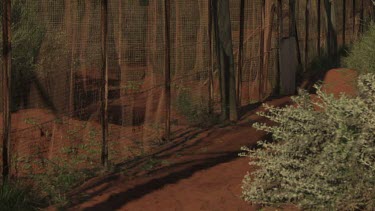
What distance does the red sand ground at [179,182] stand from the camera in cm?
654

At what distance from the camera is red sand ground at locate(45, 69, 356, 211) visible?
21.4ft

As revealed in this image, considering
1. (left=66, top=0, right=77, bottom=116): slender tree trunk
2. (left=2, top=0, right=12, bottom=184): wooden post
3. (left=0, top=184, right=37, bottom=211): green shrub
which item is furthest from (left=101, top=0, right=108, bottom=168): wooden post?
(left=66, top=0, right=77, bottom=116): slender tree trunk

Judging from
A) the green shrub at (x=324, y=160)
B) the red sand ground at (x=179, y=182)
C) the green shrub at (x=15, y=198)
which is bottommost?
the red sand ground at (x=179, y=182)

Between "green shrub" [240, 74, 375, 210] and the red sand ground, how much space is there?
264 mm

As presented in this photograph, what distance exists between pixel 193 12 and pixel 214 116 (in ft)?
16.0

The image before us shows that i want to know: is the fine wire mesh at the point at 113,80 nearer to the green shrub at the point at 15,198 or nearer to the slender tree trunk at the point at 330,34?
the green shrub at the point at 15,198

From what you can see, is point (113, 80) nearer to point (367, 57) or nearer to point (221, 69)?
point (221, 69)

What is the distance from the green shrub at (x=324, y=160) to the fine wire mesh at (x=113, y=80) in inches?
111

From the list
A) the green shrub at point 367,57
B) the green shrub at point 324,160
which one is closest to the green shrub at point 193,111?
the green shrub at point 367,57

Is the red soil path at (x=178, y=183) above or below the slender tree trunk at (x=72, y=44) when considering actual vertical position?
below

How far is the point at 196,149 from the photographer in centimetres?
900

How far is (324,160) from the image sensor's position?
18.6ft

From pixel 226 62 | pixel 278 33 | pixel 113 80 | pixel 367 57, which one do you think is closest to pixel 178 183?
pixel 226 62

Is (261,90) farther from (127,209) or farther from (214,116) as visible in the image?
(127,209)
